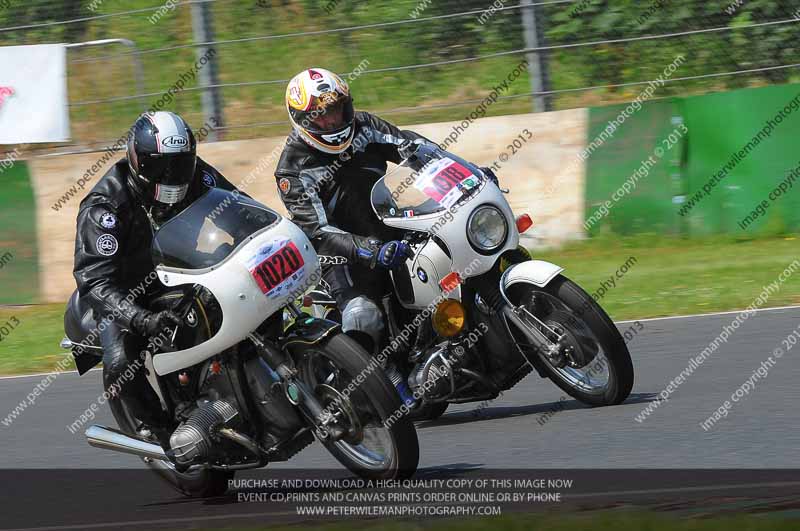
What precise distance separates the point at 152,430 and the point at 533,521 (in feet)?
7.21

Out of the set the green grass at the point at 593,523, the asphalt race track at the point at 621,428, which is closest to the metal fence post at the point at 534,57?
the asphalt race track at the point at 621,428

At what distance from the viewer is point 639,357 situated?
8.39 meters

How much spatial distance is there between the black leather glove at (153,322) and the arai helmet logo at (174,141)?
76 cm

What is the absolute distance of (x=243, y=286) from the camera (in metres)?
5.48

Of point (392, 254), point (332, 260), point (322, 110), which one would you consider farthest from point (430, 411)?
point (322, 110)

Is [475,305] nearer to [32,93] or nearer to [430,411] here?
[430,411]

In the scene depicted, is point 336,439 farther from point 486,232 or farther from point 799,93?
point 799,93

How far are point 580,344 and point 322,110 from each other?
75.1 inches

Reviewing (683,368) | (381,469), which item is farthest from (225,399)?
(683,368)

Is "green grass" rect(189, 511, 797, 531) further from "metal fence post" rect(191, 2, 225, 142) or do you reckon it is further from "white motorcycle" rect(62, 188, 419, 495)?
"metal fence post" rect(191, 2, 225, 142)

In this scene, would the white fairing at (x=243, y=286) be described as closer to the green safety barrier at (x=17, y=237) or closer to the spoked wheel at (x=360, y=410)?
the spoked wheel at (x=360, y=410)

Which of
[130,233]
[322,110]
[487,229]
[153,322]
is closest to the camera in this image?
[153,322]

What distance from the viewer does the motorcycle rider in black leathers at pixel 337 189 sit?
6.97m

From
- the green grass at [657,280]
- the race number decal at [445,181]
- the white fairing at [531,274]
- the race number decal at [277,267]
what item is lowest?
the green grass at [657,280]
